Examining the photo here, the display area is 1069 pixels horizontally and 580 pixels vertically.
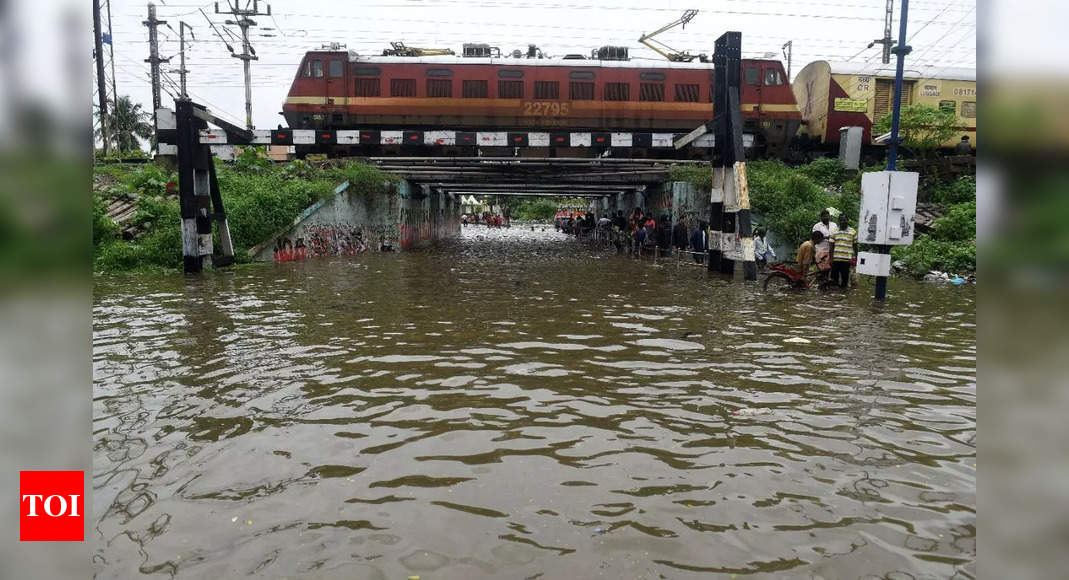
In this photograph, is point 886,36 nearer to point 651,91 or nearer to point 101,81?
point 651,91

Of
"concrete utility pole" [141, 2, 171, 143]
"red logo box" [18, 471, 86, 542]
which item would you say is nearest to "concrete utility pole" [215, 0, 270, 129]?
"concrete utility pole" [141, 2, 171, 143]

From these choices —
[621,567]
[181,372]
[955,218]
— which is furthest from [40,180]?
[955,218]

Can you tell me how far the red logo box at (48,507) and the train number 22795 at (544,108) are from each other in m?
20.7

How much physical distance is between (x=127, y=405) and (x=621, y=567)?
415 cm

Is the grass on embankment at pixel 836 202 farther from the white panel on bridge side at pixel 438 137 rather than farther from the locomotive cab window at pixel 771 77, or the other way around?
the white panel on bridge side at pixel 438 137

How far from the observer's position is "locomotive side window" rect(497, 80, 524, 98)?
70.3 feet

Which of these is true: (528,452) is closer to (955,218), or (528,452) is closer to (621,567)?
(621,567)

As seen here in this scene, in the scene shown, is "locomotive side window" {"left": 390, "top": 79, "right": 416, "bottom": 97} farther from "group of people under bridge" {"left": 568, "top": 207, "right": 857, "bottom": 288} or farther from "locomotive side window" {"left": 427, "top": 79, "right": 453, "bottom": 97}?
"group of people under bridge" {"left": 568, "top": 207, "right": 857, "bottom": 288}

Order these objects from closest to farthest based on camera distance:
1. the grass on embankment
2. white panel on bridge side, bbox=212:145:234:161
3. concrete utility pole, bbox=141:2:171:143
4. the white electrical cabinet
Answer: the white electrical cabinet → the grass on embankment → white panel on bridge side, bbox=212:145:234:161 → concrete utility pole, bbox=141:2:171:143

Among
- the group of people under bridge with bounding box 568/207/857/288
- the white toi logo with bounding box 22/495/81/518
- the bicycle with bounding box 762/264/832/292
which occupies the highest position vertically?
the group of people under bridge with bounding box 568/207/857/288

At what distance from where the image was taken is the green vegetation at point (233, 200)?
15.7 metres

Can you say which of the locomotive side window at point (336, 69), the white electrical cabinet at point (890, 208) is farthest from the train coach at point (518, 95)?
the white electrical cabinet at point (890, 208)

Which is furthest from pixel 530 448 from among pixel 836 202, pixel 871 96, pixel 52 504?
pixel 871 96

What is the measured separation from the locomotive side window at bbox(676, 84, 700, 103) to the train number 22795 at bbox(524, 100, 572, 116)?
A: 3692mm
